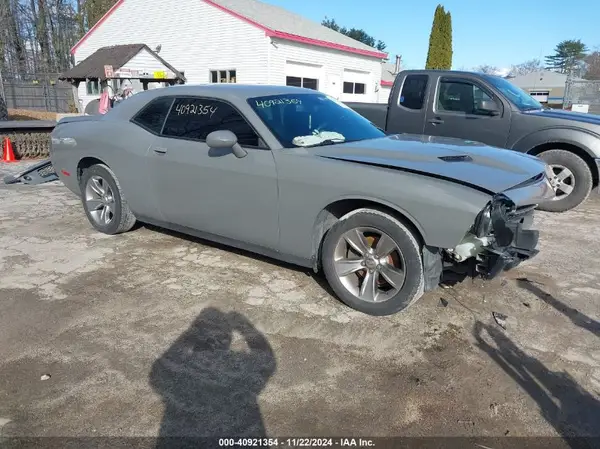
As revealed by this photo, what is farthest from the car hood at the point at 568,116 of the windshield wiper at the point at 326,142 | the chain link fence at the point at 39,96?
the chain link fence at the point at 39,96

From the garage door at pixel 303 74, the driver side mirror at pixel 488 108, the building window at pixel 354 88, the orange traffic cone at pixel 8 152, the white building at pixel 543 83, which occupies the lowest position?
the orange traffic cone at pixel 8 152

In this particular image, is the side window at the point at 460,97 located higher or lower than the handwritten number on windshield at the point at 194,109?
higher

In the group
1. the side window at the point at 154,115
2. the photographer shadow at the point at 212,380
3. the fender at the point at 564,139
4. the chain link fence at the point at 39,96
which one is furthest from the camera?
the chain link fence at the point at 39,96

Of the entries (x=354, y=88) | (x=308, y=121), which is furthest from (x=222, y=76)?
(x=308, y=121)

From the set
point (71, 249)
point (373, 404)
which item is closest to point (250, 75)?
point (71, 249)

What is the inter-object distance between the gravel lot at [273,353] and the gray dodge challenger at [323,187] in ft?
1.35

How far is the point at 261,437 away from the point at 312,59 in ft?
66.2

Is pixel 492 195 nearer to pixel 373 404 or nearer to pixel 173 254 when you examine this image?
pixel 373 404

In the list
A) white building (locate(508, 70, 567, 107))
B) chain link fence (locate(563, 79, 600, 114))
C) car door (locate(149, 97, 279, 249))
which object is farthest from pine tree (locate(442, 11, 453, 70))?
car door (locate(149, 97, 279, 249))

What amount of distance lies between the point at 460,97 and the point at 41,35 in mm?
50530

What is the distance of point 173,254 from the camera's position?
483cm

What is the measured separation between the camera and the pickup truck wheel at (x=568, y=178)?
250 inches

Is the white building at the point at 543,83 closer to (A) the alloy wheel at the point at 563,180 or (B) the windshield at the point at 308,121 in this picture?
(A) the alloy wheel at the point at 563,180
